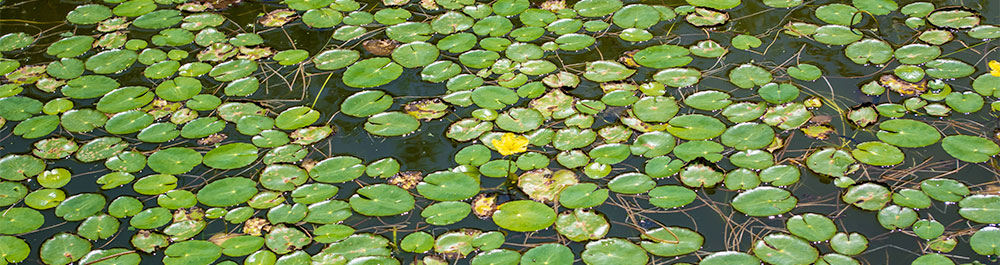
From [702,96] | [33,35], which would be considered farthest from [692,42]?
[33,35]

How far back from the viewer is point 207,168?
2760 millimetres

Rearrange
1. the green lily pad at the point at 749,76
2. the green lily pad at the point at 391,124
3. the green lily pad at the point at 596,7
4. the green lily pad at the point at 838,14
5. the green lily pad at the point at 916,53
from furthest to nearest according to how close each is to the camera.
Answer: the green lily pad at the point at 596,7
the green lily pad at the point at 838,14
the green lily pad at the point at 916,53
the green lily pad at the point at 749,76
the green lily pad at the point at 391,124

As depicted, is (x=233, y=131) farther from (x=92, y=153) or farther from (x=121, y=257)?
(x=121, y=257)

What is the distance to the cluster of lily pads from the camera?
2420 millimetres

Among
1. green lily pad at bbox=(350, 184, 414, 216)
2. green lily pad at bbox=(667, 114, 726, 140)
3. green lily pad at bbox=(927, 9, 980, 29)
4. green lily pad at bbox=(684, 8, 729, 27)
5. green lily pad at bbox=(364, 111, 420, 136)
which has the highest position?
A: green lily pad at bbox=(927, 9, 980, 29)

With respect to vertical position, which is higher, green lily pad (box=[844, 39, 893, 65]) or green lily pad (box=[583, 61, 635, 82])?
green lily pad (box=[844, 39, 893, 65])

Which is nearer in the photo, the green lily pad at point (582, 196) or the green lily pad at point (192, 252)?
the green lily pad at point (192, 252)

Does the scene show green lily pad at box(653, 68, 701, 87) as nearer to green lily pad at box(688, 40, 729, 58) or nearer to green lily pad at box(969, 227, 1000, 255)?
green lily pad at box(688, 40, 729, 58)

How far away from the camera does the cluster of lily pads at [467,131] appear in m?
2.42

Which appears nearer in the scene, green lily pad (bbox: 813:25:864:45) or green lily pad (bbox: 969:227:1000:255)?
green lily pad (bbox: 969:227:1000:255)

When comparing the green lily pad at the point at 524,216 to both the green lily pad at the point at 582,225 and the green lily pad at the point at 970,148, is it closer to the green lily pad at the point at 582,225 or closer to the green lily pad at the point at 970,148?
the green lily pad at the point at 582,225

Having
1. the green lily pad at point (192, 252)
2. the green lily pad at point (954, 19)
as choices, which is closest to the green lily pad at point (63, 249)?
the green lily pad at point (192, 252)

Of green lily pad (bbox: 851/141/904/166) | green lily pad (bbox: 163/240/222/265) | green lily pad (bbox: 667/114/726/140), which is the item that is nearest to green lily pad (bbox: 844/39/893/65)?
green lily pad (bbox: 851/141/904/166)

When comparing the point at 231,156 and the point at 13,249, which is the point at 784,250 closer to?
the point at 231,156
